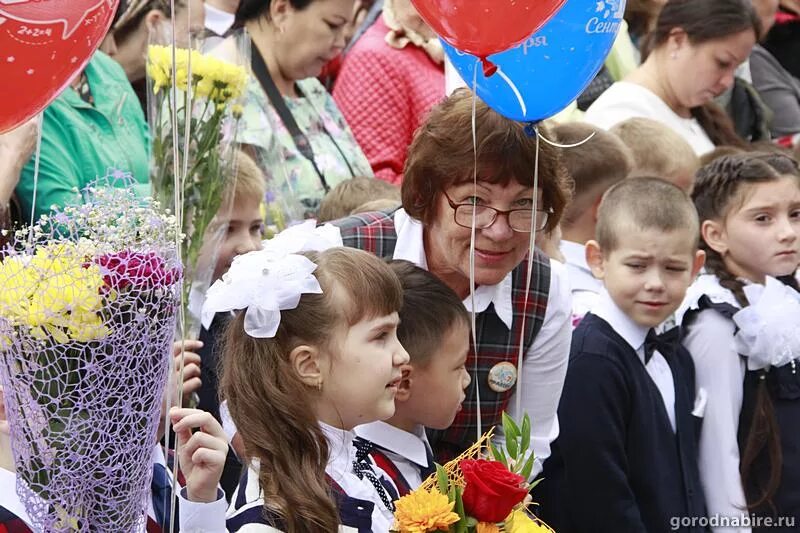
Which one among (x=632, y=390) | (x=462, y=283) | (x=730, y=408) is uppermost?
(x=462, y=283)

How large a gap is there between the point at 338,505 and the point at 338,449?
0.49ft

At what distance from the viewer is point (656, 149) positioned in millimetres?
5148

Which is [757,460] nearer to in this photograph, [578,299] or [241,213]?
[578,299]

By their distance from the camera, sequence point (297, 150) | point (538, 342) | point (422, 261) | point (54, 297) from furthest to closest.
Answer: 1. point (297, 150)
2. point (538, 342)
3. point (422, 261)
4. point (54, 297)

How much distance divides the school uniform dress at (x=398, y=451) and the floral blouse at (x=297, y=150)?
1.37 meters

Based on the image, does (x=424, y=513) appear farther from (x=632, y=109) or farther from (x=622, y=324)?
(x=632, y=109)

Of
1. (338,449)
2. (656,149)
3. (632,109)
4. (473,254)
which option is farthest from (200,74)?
(632,109)

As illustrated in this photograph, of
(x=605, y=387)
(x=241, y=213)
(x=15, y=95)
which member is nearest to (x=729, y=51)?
(x=605, y=387)

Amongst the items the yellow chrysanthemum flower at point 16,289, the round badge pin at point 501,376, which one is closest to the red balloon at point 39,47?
the yellow chrysanthemum flower at point 16,289

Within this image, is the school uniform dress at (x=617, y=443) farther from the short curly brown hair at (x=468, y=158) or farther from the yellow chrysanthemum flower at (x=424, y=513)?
the yellow chrysanthemum flower at (x=424, y=513)

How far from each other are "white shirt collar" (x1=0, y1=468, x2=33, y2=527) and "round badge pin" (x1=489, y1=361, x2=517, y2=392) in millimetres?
1299

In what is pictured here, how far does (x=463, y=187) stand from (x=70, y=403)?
4.00 ft

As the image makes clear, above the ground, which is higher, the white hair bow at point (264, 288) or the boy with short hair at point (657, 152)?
the white hair bow at point (264, 288)

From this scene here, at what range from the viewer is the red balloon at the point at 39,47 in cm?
234
